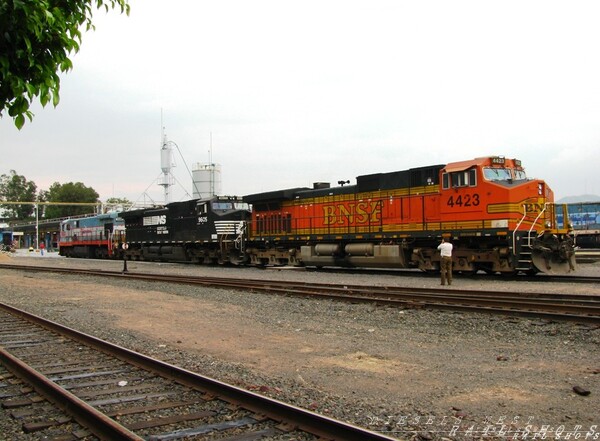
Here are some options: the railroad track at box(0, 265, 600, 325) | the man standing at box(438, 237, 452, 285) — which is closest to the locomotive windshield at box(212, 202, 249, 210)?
the railroad track at box(0, 265, 600, 325)

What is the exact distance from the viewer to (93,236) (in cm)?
4212

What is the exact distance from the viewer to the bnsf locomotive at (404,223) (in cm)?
1636

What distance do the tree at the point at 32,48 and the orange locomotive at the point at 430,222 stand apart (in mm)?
13710

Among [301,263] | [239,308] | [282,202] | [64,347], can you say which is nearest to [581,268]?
[301,263]

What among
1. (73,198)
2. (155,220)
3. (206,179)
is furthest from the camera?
(73,198)

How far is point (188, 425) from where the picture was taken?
423cm

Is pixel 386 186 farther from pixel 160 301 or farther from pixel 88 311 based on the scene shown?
pixel 88 311

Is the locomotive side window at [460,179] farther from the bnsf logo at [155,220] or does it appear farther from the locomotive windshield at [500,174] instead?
the bnsf logo at [155,220]

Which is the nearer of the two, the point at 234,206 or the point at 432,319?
the point at 432,319

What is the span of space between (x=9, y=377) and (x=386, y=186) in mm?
15996

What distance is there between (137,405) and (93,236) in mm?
40373

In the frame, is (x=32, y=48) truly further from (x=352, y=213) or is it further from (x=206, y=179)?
(x=206, y=179)

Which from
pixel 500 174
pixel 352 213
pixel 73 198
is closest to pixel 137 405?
pixel 500 174

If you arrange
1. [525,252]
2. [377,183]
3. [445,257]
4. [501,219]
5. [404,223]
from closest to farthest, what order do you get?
1. [445,257]
2. [525,252]
3. [501,219]
4. [404,223]
5. [377,183]
